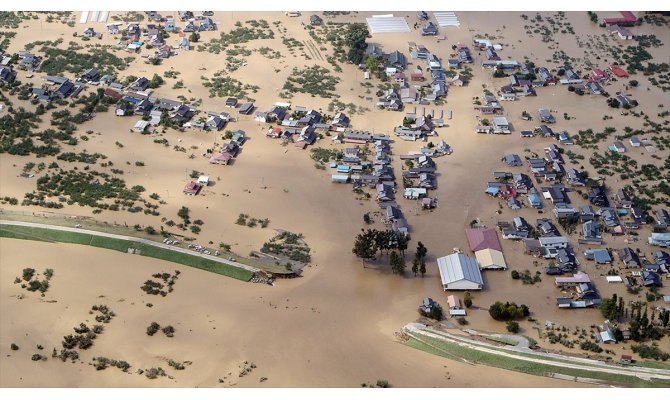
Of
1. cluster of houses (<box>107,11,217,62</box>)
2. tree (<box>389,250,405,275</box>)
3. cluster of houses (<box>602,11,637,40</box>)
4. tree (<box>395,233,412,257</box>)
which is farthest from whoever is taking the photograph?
cluster of houses (<box>602,11,637,40</box>)

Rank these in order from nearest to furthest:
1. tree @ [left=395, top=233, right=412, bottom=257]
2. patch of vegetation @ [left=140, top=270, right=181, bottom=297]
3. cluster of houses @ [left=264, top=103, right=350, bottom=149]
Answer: patch of vegetation @ [left=140, top=270, right=181, bottom=297] < tree @ [left=395, top=233, right=412, bottom=257] < cluster of houses @ [left=264, top=103, right=350, bottom=149]

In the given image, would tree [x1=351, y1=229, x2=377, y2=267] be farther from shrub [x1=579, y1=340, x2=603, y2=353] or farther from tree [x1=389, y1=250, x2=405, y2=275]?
shrub [x1=579, y1=340, x2=603, y2=353]

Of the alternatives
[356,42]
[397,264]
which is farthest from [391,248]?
[356,42]

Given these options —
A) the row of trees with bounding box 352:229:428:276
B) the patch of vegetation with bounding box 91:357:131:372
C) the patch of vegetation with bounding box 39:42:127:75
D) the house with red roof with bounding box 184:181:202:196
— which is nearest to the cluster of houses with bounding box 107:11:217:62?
the patch of vegetation with bounding box 39:42:127:75

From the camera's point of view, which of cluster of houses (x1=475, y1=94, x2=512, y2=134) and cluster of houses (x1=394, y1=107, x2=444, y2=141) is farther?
cluster of houses (x1=475, y1=94, x2=512, y2=134)

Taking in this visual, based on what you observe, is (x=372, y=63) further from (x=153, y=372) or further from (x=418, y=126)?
(x=153, y=372)

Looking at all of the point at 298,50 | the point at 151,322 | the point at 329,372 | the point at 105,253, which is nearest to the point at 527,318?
the point at 329,372

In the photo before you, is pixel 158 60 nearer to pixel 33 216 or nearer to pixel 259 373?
pixel 33 216
